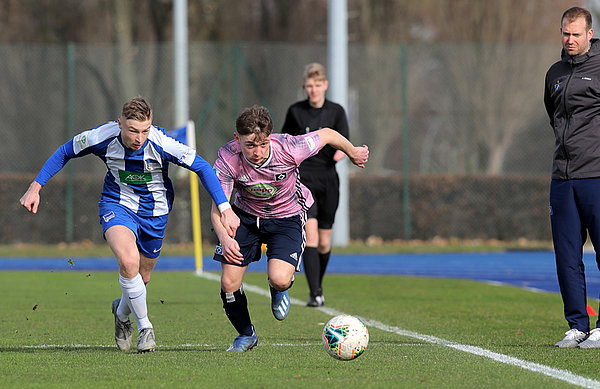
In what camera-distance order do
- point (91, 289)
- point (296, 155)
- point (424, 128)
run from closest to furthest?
1. point (296, 155)
2. point (91, 289)
3. point (424, 128)

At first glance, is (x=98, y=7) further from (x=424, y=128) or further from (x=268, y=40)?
(x=424, y=128)

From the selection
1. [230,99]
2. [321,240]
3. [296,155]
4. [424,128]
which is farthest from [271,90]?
[296,155]

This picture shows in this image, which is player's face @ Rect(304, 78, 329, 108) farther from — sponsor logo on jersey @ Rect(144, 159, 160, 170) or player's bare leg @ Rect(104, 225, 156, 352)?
player's bare leg @ Rect(104, 225, 156, 352)

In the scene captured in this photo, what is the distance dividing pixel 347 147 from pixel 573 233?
188 cm

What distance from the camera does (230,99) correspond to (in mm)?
23297

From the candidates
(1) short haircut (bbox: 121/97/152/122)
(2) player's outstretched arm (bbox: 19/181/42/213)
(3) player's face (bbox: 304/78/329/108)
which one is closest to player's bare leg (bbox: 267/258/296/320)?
(1) short haircut (bbox: 121/97/152/122)

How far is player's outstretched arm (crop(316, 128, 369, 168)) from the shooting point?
7.62m

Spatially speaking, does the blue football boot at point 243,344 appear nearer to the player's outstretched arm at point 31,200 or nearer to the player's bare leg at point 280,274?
the player's bare leg at point 280,274

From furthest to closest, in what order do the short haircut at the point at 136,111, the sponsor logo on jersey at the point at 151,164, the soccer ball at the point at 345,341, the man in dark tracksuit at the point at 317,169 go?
the man in dark tracksuit at the point at 317,169
the sponsor logo on jersey at the point at 151,164
the short haircut at the point at 136,111
the soccer ball at the point at 345,341

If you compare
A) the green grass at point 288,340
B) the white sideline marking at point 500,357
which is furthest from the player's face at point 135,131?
the white sideline marking at point 500,357

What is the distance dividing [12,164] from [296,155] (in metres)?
16.1

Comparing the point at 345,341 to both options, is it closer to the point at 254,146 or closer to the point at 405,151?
the point at 254,146

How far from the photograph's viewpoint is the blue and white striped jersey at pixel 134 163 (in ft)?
25.0

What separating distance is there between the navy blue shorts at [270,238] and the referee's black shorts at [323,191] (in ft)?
9.86
